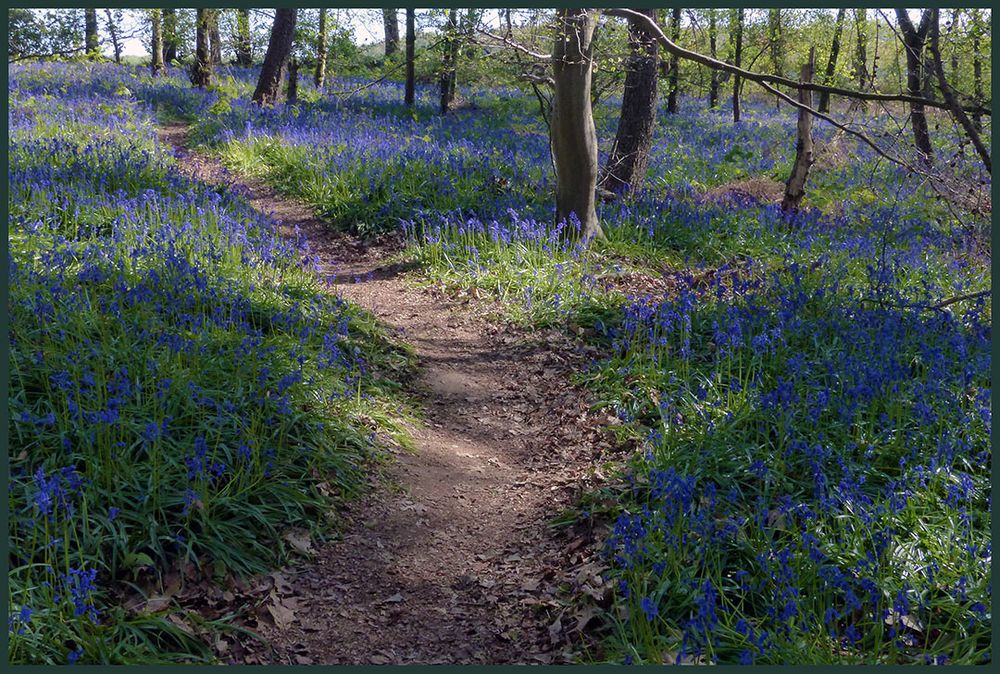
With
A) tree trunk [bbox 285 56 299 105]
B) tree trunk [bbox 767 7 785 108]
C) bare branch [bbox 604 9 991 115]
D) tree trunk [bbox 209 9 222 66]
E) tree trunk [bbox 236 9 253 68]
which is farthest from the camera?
tree trunk [bbox 209 9 222 66]

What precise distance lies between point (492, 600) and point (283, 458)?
57.2 inches

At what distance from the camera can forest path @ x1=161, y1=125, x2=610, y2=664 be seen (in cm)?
343

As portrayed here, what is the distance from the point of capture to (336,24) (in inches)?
771

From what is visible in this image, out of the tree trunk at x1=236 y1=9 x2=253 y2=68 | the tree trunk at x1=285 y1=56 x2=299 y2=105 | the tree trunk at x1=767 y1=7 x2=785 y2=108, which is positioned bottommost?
the tree trunk at x1=285 y1=56 x2=299 y2=105

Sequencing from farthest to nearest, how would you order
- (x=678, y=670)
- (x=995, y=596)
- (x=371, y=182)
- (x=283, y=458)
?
(x=371, y=182)
(x=283, y=458)
(x=995, y=596)
(x=678, y=670)

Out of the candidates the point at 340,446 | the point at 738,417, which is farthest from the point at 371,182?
the point at 738,417

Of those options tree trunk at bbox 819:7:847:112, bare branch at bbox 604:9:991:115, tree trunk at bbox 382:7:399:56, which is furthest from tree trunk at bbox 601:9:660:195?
tree trunk at bbox 382:7:399:56

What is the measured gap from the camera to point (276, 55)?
1808 cm

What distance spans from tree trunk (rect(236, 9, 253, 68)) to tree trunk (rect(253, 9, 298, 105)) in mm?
4924

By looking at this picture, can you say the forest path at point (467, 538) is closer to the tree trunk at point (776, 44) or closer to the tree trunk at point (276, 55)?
the tree trunk at point (776, 44)

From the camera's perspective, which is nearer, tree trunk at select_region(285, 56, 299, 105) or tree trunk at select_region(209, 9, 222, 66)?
tree trunk at select_region(285, 56, 299, 105)

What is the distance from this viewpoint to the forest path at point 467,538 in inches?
135

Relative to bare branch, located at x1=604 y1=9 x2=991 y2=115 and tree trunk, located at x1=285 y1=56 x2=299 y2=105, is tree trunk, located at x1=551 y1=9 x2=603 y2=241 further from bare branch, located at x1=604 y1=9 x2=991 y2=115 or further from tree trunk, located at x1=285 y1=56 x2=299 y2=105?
tree trunk, located at x1=285 y1=56 x2=299 y2=105

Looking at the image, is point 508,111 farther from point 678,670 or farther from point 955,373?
point 678,670
